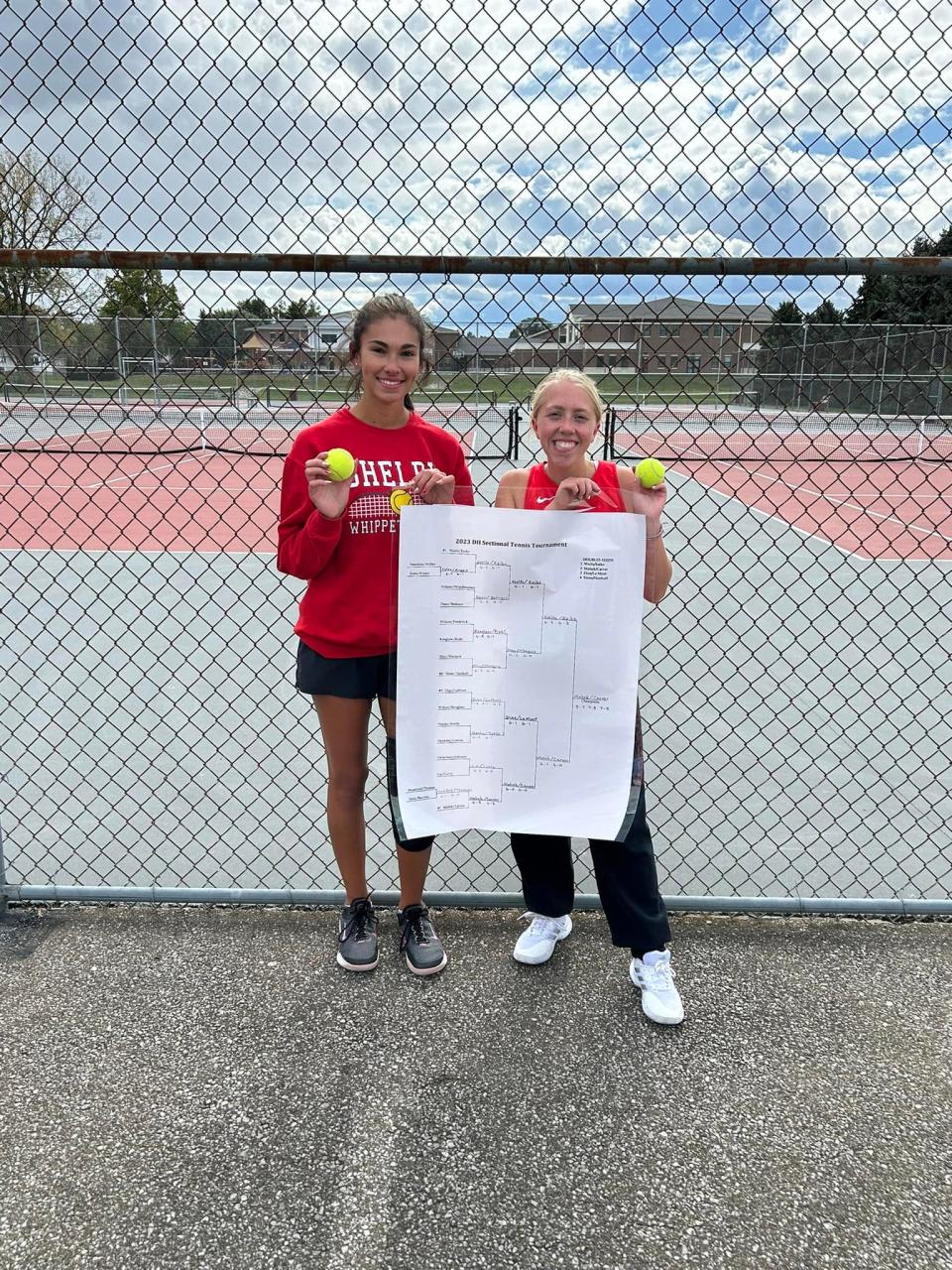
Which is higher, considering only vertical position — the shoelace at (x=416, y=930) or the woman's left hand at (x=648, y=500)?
the woman's left hand at (x=648, y=500)

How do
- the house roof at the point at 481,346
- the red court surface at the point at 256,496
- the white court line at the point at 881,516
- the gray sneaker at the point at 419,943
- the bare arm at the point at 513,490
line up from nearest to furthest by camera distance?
the bare arm at the point at 513,490, the gray sneaker at the point at 419,943, the house roof at the point at 481,346, the red court surface at the point at 256,496, the white court line at the point at 881,516

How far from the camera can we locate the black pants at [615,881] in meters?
2.31

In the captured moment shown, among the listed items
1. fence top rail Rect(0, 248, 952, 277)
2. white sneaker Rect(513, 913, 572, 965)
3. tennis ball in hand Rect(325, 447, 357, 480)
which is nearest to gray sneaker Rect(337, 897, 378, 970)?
white sneaker Rect(513, 913, 572, 965)

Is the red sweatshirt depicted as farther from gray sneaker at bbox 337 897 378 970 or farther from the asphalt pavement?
the asphalt pavement

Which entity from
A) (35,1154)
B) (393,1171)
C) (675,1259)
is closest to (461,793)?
(393,1171)

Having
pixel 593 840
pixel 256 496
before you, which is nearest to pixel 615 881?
pixel 593 840

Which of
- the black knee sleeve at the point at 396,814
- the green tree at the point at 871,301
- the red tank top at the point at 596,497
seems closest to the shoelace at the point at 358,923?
the black knee sleeve at the point at 396,814

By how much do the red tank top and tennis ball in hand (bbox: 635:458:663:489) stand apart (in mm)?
124

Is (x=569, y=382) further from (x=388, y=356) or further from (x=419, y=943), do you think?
(x=419, y=943)

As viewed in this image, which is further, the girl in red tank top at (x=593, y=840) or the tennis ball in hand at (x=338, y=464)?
the girl in red tank top at (x=593, y=840)

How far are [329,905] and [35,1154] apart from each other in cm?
112

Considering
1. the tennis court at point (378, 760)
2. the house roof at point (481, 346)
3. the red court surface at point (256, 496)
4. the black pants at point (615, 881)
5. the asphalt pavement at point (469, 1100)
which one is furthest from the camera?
the red court surface at point (256, 496)

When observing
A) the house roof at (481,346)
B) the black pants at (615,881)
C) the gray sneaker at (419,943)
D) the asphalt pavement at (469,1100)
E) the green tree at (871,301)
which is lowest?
the asphalt pavement at (469,1100)

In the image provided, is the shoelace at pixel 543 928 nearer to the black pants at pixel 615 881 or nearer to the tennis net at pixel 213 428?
the black pants at pixel 615 881
